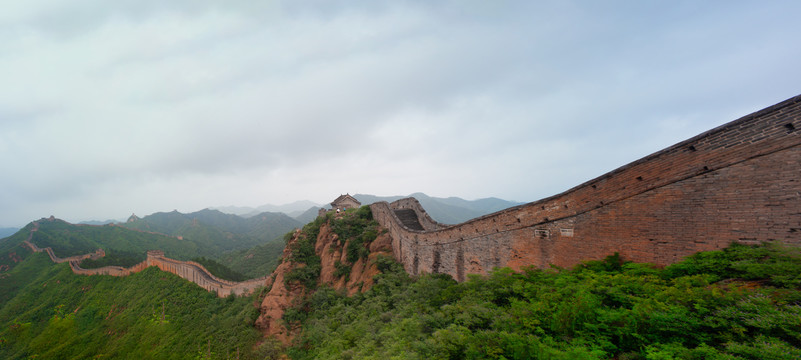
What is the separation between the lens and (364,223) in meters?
18.1

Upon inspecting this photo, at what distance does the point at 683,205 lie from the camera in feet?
17.8

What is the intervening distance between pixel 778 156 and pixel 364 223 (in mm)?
16820

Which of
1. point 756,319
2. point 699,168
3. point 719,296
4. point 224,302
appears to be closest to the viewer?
point 756,319

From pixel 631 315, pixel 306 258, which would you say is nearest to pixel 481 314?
pixel 631 315

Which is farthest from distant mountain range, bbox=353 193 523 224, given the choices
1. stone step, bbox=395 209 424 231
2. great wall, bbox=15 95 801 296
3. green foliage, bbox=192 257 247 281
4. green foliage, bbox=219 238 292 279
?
great wall, bbox=15 95 801 296

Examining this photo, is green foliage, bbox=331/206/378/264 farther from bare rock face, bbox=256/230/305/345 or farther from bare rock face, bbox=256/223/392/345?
bare rock face, bbox=256/230/305/345

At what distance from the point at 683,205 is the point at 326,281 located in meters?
16.0

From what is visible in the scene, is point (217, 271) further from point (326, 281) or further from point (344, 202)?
point (326, 281)

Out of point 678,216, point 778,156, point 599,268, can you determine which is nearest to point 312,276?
point 599,268

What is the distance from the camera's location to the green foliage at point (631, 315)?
289 centimetres

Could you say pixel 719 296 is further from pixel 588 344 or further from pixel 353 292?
pixel 353 292

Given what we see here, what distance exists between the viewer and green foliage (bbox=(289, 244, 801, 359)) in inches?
114

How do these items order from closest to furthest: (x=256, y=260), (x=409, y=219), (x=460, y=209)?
(x=409, y=219), (x=256, y=260), (x=460, y=209)

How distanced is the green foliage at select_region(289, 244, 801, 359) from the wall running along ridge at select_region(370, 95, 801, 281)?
0.46 metres
